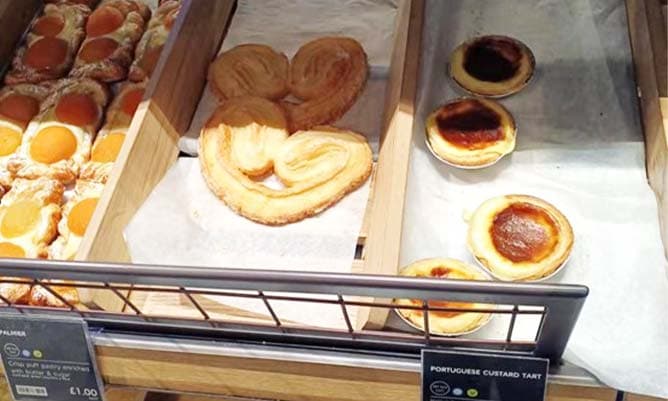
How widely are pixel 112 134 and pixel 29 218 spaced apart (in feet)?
0.84

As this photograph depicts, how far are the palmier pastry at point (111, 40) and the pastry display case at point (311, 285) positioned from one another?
0.16 m

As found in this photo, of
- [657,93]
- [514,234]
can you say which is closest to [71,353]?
[514,234]

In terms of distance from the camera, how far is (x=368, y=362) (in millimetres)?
969

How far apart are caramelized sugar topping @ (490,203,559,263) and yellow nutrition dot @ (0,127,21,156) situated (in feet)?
3.33

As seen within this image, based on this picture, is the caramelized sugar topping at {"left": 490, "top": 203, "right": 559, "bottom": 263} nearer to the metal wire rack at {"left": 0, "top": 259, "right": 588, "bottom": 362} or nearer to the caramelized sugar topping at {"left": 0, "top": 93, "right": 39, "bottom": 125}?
the metal wire rack at {"left": 0, "top": 259, "right": 588, "bottom": 362}

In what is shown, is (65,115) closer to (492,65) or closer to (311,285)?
(492,65)

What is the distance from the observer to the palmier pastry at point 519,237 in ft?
3.77

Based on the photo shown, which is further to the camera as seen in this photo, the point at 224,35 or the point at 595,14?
the point at 224,35

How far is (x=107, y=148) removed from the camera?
1547mm

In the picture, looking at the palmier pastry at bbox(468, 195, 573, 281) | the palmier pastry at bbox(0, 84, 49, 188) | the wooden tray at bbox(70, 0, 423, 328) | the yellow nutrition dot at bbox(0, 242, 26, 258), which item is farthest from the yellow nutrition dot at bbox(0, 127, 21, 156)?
the palmier pastry at bbox(468, 195, 573, 281)

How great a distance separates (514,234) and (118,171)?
650 millimetres

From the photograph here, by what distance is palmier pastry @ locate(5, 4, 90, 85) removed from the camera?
1.69 m

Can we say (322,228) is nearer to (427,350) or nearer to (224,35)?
(427,350)

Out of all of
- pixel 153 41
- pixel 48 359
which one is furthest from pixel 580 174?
pixel 153 41
